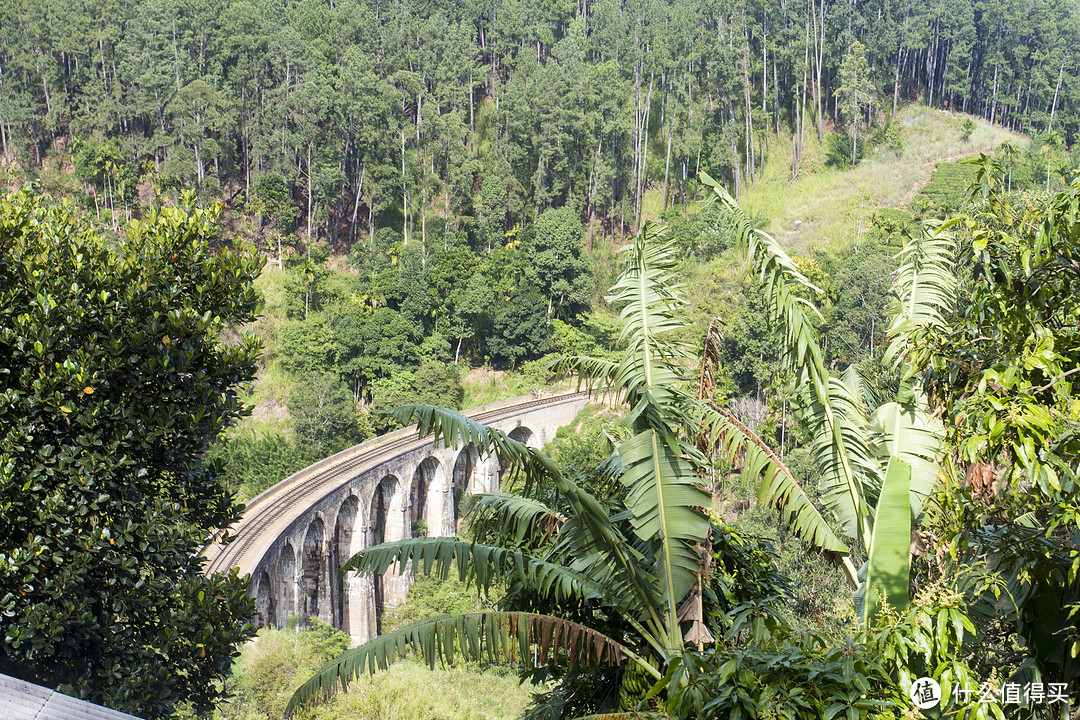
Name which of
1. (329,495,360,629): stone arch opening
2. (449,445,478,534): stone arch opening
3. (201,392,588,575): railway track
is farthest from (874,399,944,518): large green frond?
(449,445,478,534): stone arch opening

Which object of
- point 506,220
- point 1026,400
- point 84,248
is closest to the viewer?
point 1026,400

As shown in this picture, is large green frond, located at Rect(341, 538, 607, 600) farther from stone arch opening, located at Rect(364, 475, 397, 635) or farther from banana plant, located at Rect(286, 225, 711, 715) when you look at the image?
stone arch opening, located at Rect(364, 475, 397, 635)

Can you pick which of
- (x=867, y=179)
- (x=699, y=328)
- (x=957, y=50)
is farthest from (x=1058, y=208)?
(x=957, y=50)

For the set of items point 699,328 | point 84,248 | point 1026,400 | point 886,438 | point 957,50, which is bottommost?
point 699,328

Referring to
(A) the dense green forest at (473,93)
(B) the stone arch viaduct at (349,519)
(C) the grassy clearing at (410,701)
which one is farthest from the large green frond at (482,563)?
(A) the dense green forest at (473,93)

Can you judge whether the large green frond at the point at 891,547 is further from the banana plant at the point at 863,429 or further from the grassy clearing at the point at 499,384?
the grassy clearing at the point at 499,384

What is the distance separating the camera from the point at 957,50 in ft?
210

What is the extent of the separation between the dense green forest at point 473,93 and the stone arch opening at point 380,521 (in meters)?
20.8

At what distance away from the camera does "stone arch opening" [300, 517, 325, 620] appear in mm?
26141

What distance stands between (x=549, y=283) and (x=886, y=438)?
3996cm

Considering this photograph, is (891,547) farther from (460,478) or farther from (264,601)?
(460,478)

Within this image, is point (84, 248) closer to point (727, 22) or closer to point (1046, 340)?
point (1046, 340)

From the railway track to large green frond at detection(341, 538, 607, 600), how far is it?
39.6ft

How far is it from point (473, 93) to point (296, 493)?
1581 inches
